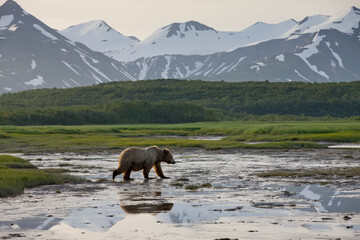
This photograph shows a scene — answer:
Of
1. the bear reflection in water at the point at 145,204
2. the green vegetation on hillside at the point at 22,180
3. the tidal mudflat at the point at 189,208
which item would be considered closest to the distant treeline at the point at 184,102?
the green vegetation on hillside at the point at 22,180

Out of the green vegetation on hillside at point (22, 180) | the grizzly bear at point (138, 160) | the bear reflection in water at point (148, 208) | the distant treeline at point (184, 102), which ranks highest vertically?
the distant treeline at point (184, 102)

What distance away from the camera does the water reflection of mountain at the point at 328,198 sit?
19.6 m

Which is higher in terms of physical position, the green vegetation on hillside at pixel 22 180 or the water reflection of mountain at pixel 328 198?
the green vegetation on hillside at pixel 22 180

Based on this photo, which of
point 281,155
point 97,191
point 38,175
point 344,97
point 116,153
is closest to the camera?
point 97,191

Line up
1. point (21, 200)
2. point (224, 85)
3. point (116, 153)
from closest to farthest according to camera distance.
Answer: point (21, 200), point (116, 153), point (224, 85)

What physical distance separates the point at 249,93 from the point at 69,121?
246 ft

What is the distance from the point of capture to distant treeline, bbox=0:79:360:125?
445 feet

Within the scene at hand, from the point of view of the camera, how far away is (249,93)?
185m

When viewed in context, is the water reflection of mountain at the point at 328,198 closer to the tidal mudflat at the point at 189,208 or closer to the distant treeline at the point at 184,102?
the tidal mudflat at the point at 189,208

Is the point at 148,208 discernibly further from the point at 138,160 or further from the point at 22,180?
the point at 138,160

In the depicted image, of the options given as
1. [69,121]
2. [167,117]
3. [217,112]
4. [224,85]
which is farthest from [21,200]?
[224,85]

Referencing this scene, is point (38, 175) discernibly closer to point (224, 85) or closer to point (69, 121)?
point (69, 121)

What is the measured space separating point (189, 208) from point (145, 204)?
1642 millimetres

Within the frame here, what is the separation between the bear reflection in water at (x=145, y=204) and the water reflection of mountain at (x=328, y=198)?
4.79m
